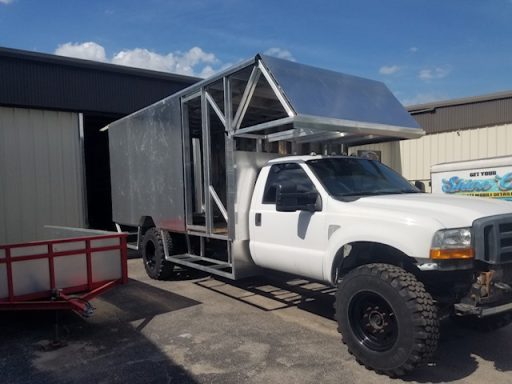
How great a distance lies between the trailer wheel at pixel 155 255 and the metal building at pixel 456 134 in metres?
8.23

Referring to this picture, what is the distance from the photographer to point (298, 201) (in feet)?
16.3

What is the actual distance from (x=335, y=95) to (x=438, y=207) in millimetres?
2093

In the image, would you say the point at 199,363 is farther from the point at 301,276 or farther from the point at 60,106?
the point at 60,106

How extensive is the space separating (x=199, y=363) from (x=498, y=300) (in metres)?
2.80

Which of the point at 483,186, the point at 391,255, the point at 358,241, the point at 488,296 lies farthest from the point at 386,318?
the point at 483,186

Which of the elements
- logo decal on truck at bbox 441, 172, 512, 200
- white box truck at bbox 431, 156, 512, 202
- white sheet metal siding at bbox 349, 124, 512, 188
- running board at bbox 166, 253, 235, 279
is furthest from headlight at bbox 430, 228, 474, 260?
white sheet metal siding at bbox 349, 124, 512, 188

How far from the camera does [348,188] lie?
5.22 meters

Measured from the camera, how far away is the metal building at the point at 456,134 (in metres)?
14.1

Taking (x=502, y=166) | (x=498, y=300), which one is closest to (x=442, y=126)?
(x=502, y=166)

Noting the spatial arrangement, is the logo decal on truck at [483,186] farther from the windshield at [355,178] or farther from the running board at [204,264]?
the running board at [204,264]

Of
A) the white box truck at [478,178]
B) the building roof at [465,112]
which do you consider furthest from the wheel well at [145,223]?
the building roof at [465,112]

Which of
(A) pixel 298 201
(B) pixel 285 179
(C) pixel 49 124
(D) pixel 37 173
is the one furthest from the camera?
(C) pixel 49 124

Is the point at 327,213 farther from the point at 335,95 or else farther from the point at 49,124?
the point at 49,124

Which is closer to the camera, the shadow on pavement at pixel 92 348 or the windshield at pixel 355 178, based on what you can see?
the shadow on pavement at pixel 92 348
